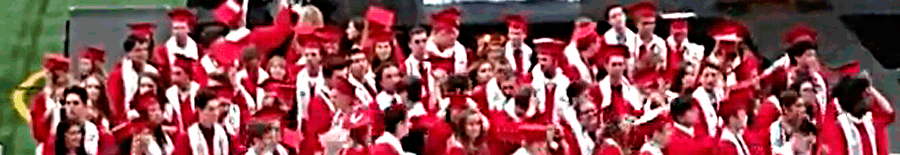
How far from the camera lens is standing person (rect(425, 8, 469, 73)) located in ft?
11.2

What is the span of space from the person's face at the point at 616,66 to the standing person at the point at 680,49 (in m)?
0.08

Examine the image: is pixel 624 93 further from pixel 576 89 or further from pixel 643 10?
pixel 643 10

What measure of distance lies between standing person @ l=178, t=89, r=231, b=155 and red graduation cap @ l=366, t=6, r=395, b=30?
30 cm

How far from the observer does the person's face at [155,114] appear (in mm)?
3416

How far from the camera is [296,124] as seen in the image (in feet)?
11.0

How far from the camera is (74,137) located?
3.40 meters

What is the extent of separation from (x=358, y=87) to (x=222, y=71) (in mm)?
268

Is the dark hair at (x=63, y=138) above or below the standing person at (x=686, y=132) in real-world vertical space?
below

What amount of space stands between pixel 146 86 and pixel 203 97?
14 centimetres

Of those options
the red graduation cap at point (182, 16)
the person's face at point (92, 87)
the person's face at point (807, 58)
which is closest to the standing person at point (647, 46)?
the person's face at point (807, 58)

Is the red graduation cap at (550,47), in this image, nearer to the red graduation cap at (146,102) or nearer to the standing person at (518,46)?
the standing person at (518,46)

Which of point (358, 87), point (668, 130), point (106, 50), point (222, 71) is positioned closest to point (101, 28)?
point (106, 50)

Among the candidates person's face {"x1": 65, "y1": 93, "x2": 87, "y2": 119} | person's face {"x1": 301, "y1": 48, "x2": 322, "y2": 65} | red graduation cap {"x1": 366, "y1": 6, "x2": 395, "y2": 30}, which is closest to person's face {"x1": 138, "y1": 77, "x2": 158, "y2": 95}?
person's face {"x1": 65, "y1": 93, "x2": 87, "y2": 119}

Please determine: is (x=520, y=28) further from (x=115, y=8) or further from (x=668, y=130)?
(x=115, y=8)
